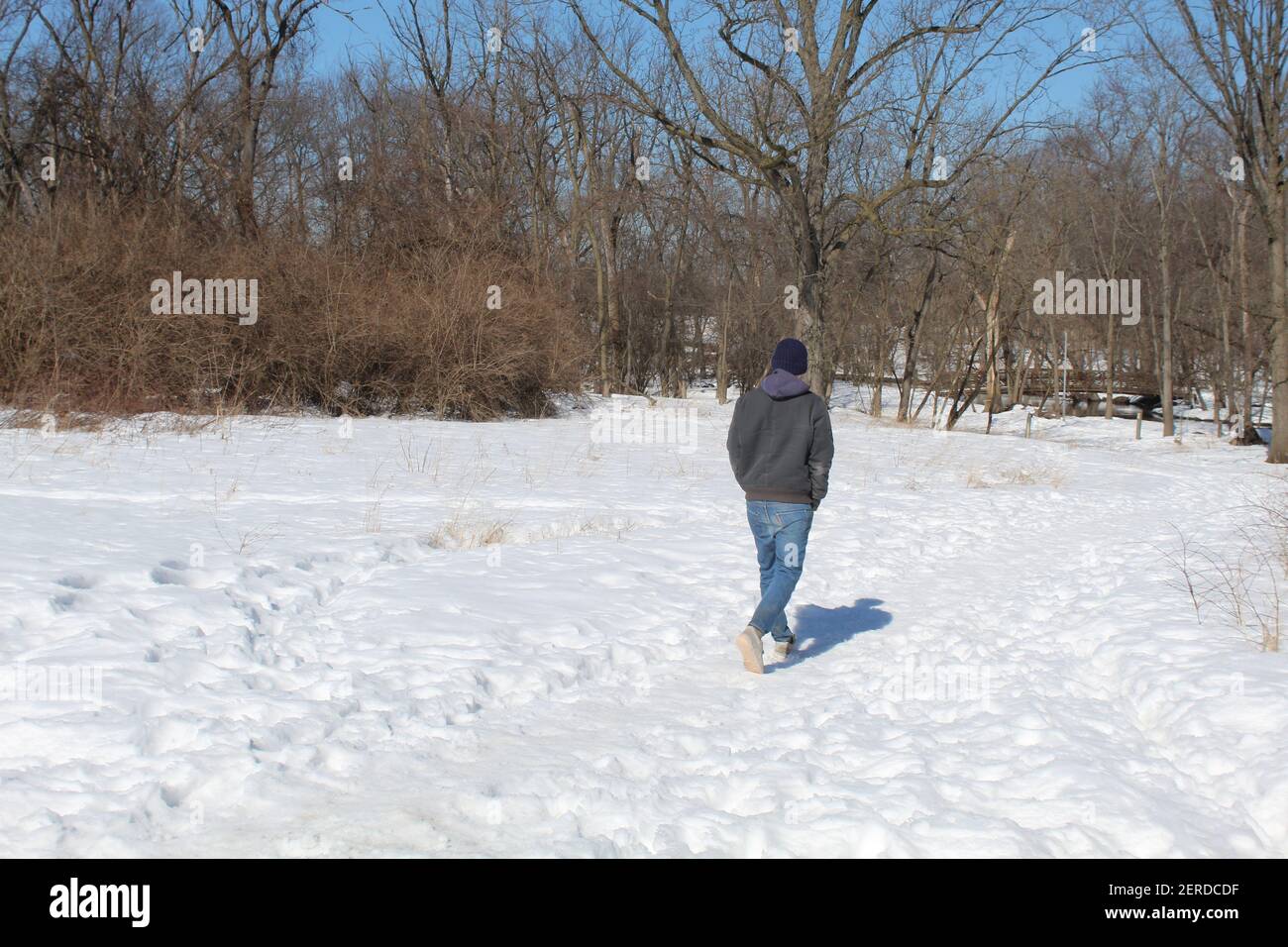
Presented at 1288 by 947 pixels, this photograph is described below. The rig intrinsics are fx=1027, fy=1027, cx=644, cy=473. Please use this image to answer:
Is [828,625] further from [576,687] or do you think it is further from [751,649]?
[576,687]

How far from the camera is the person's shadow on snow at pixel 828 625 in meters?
6.85

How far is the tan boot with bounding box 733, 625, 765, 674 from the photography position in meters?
6.11

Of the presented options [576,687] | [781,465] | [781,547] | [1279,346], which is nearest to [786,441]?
[781,465]

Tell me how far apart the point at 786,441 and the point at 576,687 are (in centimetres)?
193

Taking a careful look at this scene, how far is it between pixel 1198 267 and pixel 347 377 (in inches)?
1454

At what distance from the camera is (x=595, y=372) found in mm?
36719

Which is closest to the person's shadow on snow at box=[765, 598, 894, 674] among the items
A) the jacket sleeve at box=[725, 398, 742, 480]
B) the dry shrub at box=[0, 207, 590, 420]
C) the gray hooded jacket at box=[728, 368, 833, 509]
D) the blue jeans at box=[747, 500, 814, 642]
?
the blue jeans at box=[747, 500, 814, 642]

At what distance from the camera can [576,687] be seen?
5.78m

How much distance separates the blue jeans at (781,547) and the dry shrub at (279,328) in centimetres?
1340

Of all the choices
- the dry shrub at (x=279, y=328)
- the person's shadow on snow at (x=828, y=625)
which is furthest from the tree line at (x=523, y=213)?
the person's shadow on snow at (x=828, y=625)

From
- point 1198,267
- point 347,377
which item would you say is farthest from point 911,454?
point 1198,267

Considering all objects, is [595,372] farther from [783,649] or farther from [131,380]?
[783,649]

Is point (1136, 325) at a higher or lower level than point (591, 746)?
higher
